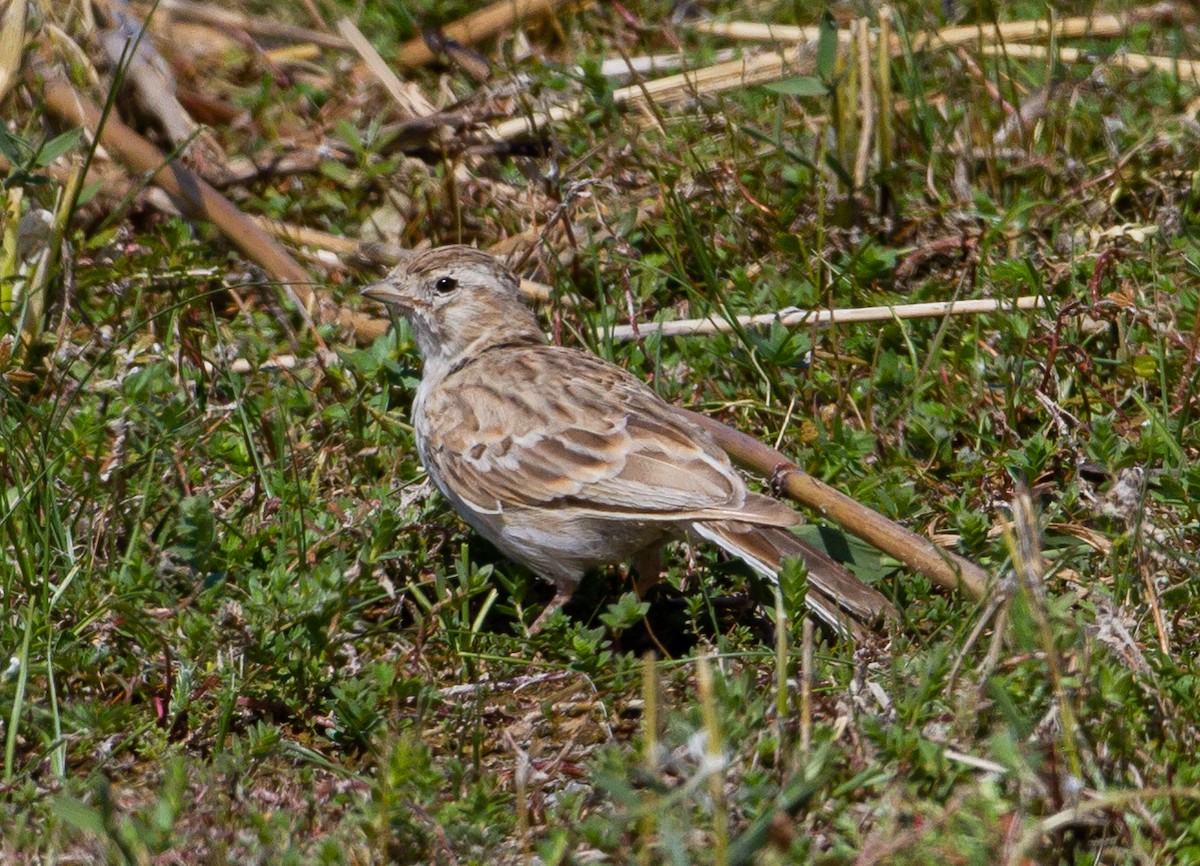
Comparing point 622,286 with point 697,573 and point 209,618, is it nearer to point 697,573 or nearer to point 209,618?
point 697,573

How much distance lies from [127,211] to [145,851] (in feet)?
13.6

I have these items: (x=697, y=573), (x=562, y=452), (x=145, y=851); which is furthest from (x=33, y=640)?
(x=697, y=573)

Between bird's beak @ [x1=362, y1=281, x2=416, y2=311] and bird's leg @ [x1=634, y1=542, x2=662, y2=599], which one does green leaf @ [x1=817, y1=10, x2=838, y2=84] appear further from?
bird's leg @ [x1=634, y1=542, x2=662, y2=599]

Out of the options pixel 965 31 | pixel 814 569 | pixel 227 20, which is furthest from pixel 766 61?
pixel 814 569

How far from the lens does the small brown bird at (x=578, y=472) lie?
486 centimetres

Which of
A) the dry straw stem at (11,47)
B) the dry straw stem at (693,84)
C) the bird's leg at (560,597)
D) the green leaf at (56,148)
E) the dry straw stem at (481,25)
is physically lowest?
the bird's leg at (560,597)

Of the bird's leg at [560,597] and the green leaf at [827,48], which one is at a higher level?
the green leaf at [827,48]

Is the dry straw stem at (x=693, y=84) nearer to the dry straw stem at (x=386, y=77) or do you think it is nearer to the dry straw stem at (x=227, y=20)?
the dry straw stem at (x=386, y=77)

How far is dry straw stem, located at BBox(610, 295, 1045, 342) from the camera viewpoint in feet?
19.6

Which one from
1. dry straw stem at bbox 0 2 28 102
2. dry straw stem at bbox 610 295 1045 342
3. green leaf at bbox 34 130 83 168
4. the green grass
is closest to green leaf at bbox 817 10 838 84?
the green grass

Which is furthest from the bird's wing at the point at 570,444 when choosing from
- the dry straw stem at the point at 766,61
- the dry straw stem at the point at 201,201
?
the dry straw stem at the point at 766,61

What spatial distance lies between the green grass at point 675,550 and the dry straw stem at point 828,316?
66 mm

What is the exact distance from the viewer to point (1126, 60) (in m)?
7.41

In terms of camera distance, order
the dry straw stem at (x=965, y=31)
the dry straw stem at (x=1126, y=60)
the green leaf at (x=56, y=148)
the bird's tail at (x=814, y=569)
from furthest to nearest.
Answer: the dry straw stem at (x=965, y=31), the dry straw stem at (x=1126, y=60), the green leaf at (x=56, y=148), the bird's tail at (x=814, y=569)
